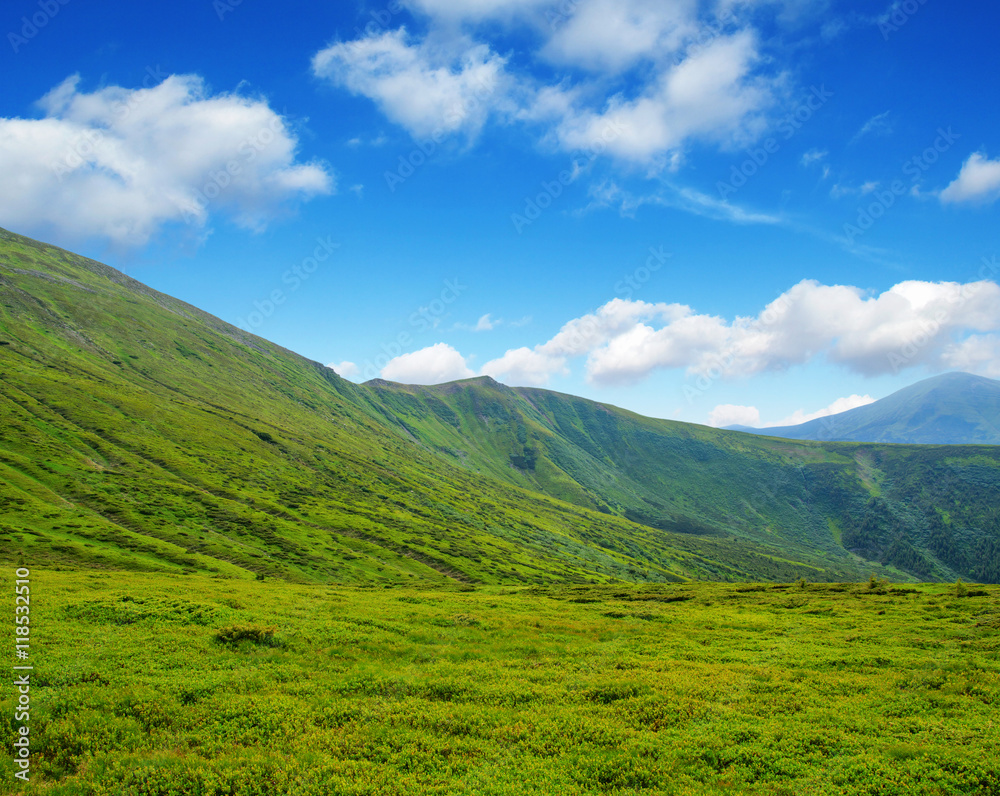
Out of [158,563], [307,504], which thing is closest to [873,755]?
[158,563]

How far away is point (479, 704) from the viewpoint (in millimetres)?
21984

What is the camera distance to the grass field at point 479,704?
51.9 ft

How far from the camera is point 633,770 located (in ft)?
54.2

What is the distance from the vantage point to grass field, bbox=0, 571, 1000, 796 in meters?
15.8

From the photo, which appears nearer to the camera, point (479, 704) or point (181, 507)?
point (479, 704)

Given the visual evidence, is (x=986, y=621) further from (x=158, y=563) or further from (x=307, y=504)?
(x=307, y=504)

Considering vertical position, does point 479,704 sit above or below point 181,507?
above

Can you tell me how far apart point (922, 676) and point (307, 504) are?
164347 mm

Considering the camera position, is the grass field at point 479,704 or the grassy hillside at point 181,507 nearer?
the grass field at point 479,704

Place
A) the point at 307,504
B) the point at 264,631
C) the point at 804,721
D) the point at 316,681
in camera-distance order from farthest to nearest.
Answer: the point at 307,504 → the point at 264,631 → the point at 316,681 → the point at 804,721

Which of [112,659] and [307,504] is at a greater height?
[112,659]

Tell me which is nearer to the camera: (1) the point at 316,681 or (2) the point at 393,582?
(1) the point at 316,681

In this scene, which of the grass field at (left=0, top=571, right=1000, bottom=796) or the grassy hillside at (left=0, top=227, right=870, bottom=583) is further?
the grassy hillside at (left=0, top=227, right=870, bottom=583)

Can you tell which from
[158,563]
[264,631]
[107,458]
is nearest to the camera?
[264,631]
